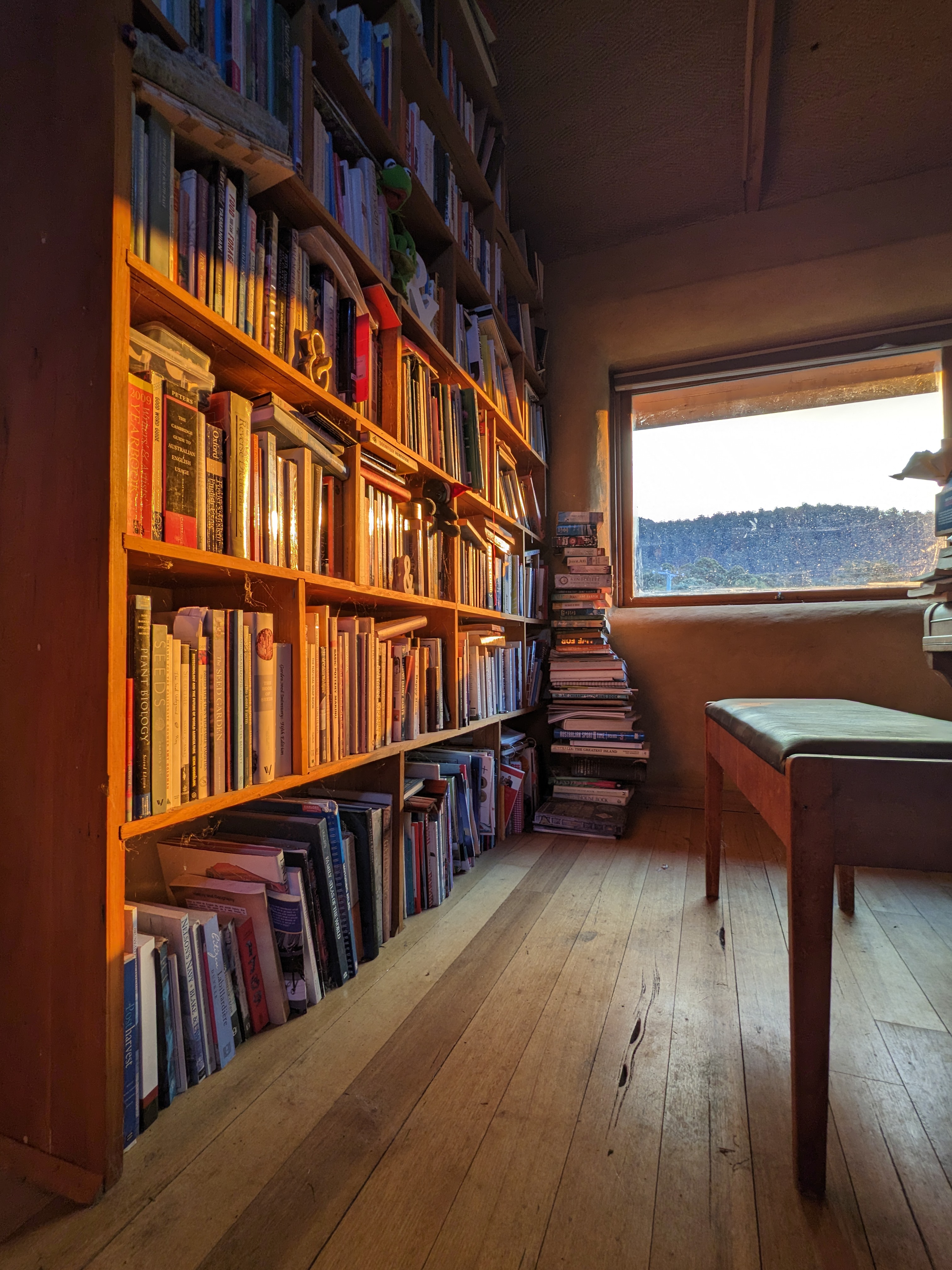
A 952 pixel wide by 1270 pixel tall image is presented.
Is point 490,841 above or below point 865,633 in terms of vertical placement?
below

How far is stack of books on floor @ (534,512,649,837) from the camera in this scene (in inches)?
91.9

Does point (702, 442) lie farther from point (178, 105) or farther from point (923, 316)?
point (178, 105)

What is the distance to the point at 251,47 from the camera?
1069 mm

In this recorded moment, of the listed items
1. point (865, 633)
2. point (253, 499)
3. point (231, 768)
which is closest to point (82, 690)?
point (231, 768)

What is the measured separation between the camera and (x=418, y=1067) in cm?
95

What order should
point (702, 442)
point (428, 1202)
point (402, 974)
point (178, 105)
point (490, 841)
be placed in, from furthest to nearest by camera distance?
point (702, 442)
point (490, 841)
point (402, 974)
point (178, 105)
point (428, 1202)

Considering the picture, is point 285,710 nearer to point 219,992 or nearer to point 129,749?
point 129,749

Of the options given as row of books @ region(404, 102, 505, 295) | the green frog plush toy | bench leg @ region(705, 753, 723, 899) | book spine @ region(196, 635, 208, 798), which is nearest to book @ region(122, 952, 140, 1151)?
book spine @ region(196, 635, 208, 798)

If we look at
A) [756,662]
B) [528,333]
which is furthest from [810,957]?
[528,333]

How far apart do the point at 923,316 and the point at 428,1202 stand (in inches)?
130

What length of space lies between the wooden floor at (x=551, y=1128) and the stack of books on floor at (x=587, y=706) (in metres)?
0.90

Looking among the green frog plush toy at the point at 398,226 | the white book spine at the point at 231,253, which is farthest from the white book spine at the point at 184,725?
the green frog plush toy at the point at 398,226

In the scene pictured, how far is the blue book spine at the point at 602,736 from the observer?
242 centimetres

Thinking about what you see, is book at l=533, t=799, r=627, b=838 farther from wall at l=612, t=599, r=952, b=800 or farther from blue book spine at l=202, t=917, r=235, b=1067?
blue book spine at l=202, t=917, r=235, b=1067
